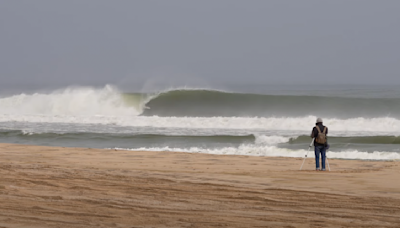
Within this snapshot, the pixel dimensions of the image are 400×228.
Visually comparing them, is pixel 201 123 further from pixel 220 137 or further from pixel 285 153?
pixel 285 153

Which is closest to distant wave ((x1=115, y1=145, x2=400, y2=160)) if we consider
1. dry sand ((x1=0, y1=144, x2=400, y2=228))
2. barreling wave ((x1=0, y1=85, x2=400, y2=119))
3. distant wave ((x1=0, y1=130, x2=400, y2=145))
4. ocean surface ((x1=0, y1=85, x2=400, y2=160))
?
ocean surface ((x1=0, y1=85, x2=400, y2=160))

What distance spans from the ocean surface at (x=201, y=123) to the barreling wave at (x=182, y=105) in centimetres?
6

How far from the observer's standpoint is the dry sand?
577 cm

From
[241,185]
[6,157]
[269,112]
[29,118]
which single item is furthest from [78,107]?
[241,185]

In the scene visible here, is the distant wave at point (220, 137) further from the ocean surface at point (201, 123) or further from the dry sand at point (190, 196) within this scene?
the dry sand at point (190, 196)

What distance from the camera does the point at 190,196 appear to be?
7156 mm

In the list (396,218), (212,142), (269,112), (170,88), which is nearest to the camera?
(396,218)

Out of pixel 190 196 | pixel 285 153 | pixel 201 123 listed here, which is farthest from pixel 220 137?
pixel 190 196

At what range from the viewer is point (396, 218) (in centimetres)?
589

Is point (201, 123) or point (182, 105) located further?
point (182, 105)

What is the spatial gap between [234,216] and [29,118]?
72.3 feet

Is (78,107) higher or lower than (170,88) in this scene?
lower

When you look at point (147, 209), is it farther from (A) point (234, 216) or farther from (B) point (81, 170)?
(B) point (81, 170)

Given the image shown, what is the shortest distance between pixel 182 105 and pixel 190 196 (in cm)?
2557
